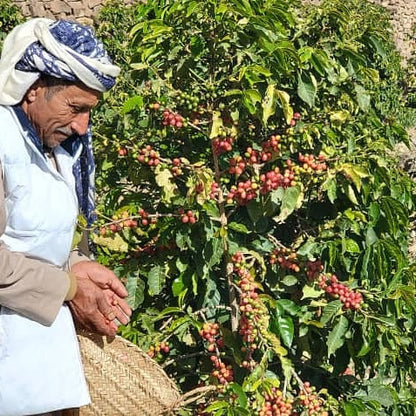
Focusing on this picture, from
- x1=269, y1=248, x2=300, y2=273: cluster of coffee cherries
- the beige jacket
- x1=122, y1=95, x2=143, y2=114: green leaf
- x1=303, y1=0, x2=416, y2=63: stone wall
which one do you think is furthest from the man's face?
x1=303, y1=0, x2=416, y2=63: stone wall

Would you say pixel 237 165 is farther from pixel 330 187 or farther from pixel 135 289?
pixel 135 289

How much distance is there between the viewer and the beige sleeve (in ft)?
6.07

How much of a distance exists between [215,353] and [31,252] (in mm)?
1033

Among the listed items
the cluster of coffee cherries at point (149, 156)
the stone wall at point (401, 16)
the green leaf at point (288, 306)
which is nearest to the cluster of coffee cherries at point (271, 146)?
the cluster of coffee cherries at point (149, 156)

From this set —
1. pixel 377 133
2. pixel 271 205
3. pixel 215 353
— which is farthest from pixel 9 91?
pixel 377 133

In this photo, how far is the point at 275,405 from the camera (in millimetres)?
2602

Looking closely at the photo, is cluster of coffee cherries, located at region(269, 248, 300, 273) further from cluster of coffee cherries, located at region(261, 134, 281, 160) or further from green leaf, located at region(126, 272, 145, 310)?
green leaf, located at region(126, 272, 145, 310)

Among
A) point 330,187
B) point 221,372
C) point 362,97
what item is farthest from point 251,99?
point 221,372

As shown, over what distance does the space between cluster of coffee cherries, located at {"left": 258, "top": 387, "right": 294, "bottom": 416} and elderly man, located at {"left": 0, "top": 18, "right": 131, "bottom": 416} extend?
718mm

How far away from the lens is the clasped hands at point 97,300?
2074 mm

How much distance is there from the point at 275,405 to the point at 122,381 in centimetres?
54

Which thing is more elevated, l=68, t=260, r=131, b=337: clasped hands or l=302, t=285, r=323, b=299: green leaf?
l=68, t=260, r=131, b=337: clasped hands

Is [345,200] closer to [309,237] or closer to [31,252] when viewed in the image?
[309,237]

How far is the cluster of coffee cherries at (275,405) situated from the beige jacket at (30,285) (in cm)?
86
